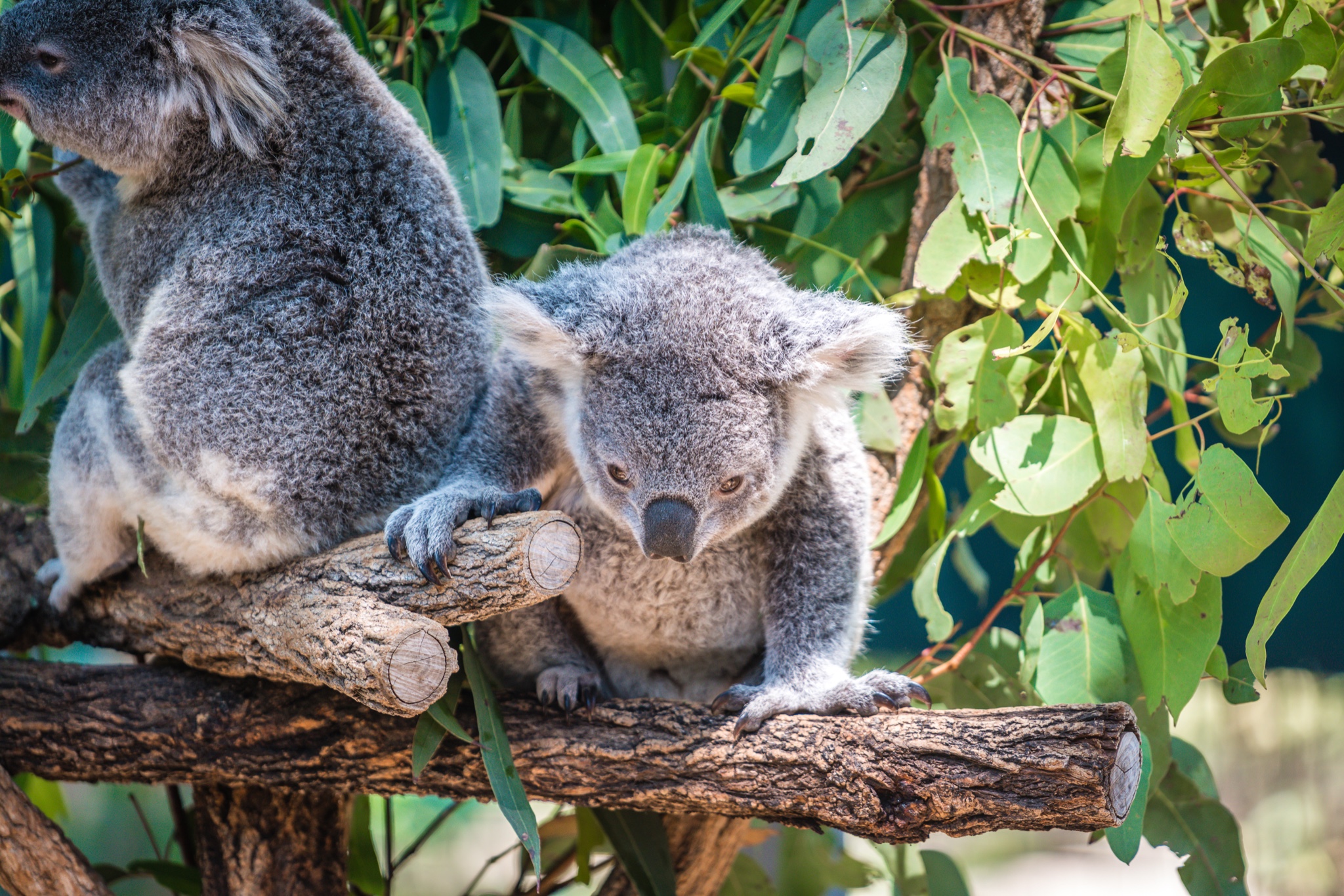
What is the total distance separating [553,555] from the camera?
1.81 meters

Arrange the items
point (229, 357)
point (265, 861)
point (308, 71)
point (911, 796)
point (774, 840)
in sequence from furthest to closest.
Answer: point (774, 840)
point (265, 861)
point (308, 71)
point (229, 357)
point (911, 796)

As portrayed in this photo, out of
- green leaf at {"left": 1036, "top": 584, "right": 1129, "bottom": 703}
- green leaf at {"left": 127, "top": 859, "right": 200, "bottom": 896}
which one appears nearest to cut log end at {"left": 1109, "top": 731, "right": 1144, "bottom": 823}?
green leaf at {"left": 1036, "top": 584, "right": 1129, "bottom": 703}

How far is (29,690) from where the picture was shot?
7.69 ft

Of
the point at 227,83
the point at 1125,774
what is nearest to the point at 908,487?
the point at 1125,774

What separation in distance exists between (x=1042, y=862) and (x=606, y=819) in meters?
5.14

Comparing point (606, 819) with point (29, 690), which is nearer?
point (29, 690)

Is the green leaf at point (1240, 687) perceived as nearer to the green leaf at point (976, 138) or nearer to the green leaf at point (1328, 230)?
the green leaf at point (1328, 230)

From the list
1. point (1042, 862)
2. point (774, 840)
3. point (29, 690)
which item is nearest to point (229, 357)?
point (29, 690)

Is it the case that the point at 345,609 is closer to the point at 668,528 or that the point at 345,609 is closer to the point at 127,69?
the point at 668,528

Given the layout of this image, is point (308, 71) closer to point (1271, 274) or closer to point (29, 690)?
point (29, 690)

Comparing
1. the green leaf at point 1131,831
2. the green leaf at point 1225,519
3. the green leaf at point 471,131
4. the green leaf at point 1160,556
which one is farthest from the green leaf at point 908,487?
the green leaf at point 471,131

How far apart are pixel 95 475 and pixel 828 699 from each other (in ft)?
5.48

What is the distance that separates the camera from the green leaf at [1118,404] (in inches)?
85.3

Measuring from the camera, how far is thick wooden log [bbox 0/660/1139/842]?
1655mm
